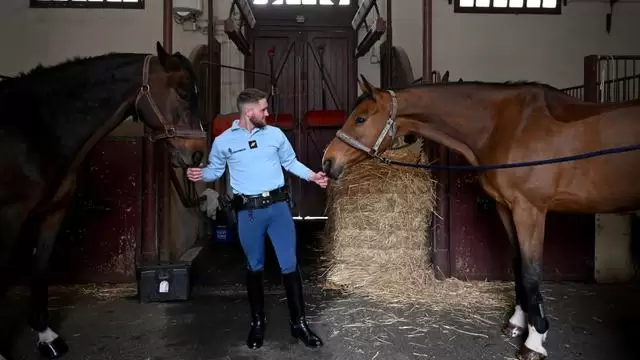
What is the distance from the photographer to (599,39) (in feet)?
21.3

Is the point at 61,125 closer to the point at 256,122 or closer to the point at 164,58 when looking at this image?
the point at 164,58

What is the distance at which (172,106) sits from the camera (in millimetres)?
2674

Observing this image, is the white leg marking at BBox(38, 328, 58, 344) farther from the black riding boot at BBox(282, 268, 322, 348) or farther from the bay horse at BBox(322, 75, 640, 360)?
the bay horse at BBox(322, 75, 640, 360)

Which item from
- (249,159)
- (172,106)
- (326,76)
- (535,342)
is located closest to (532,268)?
(535,342)

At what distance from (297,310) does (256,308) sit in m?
0.23

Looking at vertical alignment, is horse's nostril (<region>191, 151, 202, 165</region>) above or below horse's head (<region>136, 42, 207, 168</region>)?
below

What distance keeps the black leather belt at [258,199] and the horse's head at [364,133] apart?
31 centimetres

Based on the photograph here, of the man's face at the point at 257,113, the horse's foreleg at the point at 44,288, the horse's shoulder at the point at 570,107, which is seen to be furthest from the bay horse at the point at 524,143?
the horse's foreleg at the point at 44,288

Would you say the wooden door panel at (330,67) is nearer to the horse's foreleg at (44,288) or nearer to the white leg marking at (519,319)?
the white leg marking at (519,319)

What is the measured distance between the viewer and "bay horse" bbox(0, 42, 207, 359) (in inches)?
93.9

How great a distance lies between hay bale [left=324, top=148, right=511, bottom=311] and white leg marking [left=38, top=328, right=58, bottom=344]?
74.8 inches

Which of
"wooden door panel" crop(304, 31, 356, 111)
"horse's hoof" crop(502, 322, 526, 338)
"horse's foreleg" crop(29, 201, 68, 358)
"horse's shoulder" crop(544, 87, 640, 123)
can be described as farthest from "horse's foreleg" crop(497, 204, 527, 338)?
"wooden door panel" crop(304, 31, 356, 111)

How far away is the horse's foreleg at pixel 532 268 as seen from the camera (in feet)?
8.48

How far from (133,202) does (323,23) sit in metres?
3.79
